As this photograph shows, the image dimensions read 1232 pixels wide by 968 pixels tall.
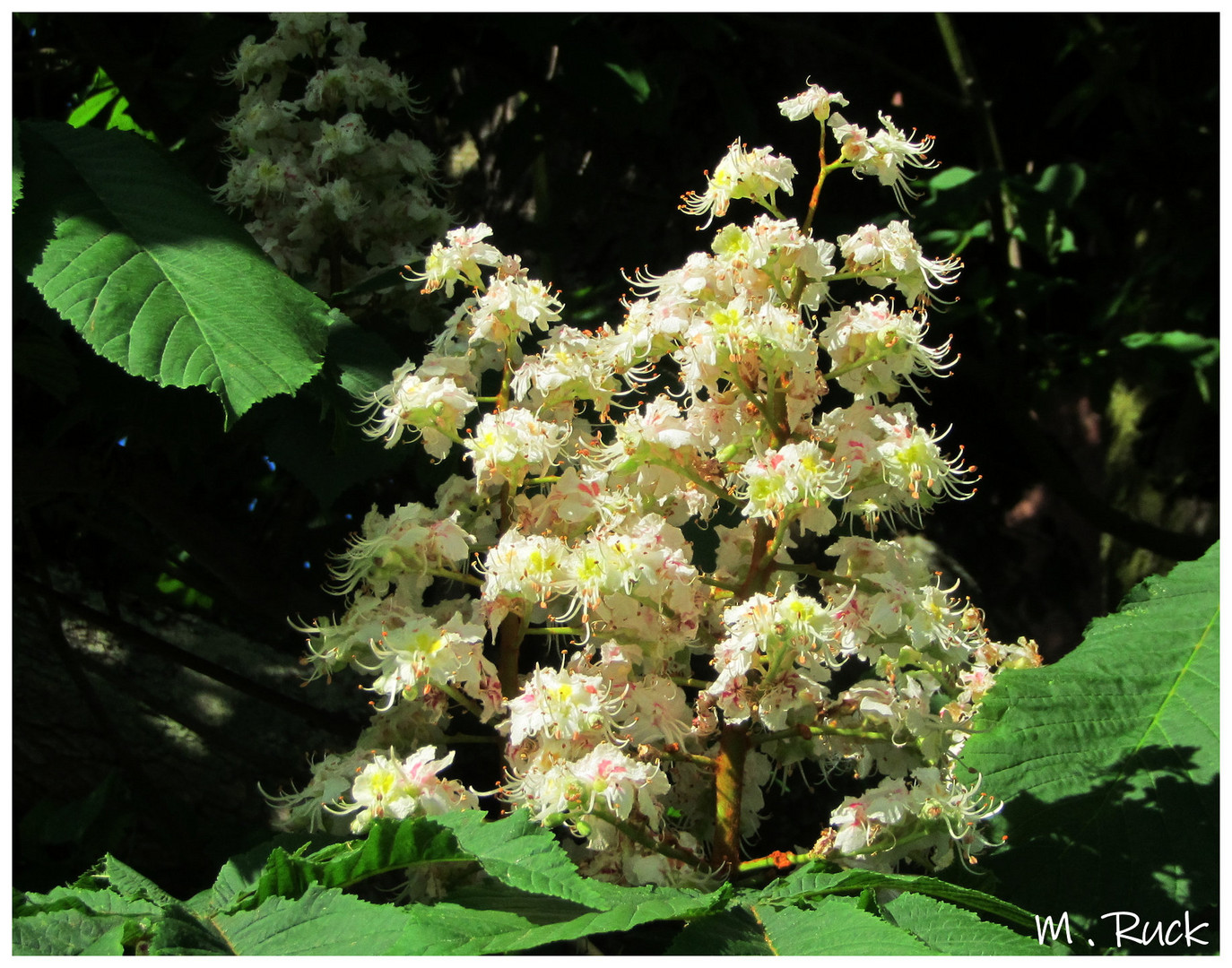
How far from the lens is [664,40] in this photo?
2.62 m

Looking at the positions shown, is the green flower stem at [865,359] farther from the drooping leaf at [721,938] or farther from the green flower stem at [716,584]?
the drooping leaf at [721,938]

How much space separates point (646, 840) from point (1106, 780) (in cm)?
51

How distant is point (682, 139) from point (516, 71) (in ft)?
2.04

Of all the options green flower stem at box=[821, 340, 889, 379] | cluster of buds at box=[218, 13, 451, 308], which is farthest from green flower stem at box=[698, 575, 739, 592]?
cluster of buds at box=[218, 13, 451, 308]

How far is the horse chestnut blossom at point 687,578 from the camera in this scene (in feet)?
3.65

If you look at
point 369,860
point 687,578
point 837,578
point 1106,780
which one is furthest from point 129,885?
point 1106,780

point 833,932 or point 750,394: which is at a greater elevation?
point 750,394

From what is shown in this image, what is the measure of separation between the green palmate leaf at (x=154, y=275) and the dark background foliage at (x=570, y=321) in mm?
130

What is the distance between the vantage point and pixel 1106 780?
1.24 metres

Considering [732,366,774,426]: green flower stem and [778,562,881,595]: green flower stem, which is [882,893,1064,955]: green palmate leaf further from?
[732,366,774,426]: green flower stem

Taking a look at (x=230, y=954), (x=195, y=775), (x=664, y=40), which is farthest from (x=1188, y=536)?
(x=230, y=954)

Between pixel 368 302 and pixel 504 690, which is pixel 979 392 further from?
pixel 504 690

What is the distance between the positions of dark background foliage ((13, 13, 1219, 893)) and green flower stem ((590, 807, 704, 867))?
1.59 feet

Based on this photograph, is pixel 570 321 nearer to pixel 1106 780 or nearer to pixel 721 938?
pixel 1106 780
